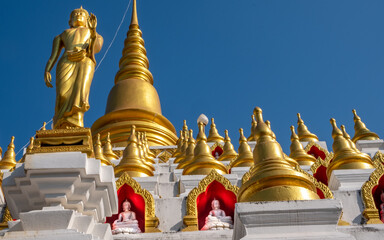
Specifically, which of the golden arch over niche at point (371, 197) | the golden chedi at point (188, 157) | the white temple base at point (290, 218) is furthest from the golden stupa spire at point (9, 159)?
the white temple base at point (290, 218)

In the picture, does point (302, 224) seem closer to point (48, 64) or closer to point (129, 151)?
point (48, 64)

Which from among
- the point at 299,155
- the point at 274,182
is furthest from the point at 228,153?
the point at 274,182

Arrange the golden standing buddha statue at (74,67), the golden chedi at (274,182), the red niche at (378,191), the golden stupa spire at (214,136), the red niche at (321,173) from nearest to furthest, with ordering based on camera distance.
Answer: the golden chedi at (274,182)
the golden standing buddha statue at (74,67)
the red niche at (378,191)
the red niche at (321,173)
the golden stupa spire at (214,136)

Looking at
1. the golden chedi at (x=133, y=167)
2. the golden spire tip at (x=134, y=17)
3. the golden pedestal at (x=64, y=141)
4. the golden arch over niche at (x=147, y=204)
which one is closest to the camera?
the golden pedestal at (x=64, y=141)

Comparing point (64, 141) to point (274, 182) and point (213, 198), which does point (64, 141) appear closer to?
point (274, 182)

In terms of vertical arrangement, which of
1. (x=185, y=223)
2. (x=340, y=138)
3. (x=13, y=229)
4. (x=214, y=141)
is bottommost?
(x=13, y=229)

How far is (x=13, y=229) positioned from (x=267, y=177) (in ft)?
7.45

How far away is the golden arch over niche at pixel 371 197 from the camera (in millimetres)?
6082

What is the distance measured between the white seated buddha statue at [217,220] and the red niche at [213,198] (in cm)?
16

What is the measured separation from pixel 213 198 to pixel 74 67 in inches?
94.2

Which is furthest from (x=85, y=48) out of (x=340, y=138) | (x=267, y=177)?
(x=340, y=138)

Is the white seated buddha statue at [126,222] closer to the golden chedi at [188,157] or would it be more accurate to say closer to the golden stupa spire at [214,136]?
the golden chedi at [188,157]

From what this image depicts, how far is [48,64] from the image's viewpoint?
6605mm

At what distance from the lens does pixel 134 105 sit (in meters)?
16.6
